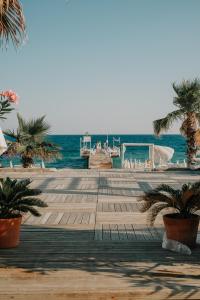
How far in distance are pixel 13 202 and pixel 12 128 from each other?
469 inches

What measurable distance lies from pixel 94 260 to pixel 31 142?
42.6ft

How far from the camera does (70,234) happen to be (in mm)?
6602

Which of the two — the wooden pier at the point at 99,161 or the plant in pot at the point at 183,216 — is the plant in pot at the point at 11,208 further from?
the wooden pier at the point at 99,161

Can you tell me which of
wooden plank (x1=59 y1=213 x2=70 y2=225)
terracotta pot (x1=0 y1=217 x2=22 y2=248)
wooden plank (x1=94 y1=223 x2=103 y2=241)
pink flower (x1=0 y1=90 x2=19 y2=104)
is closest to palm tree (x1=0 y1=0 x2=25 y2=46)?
pink flower (x1=0 y1=90 x2=19 y2=104)

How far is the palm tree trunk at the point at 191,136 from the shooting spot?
1799 cm

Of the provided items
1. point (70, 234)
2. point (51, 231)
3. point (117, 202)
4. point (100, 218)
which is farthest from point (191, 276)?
point (117, 202)

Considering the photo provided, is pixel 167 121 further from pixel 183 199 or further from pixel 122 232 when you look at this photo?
pixel 183 199

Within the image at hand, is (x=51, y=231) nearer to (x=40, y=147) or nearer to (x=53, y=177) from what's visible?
(x=53, y=177)

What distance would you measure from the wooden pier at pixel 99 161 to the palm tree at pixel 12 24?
116ft

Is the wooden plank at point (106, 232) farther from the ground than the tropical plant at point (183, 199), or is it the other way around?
the tropical plant at point (183, 199)

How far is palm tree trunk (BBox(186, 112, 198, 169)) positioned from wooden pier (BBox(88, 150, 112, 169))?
72.7 ft

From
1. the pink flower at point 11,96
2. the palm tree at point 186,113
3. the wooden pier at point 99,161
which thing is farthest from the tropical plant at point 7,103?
the wooden pier at point 99,161

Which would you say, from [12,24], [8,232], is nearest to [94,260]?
[8,232]

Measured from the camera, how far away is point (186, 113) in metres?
18.2
